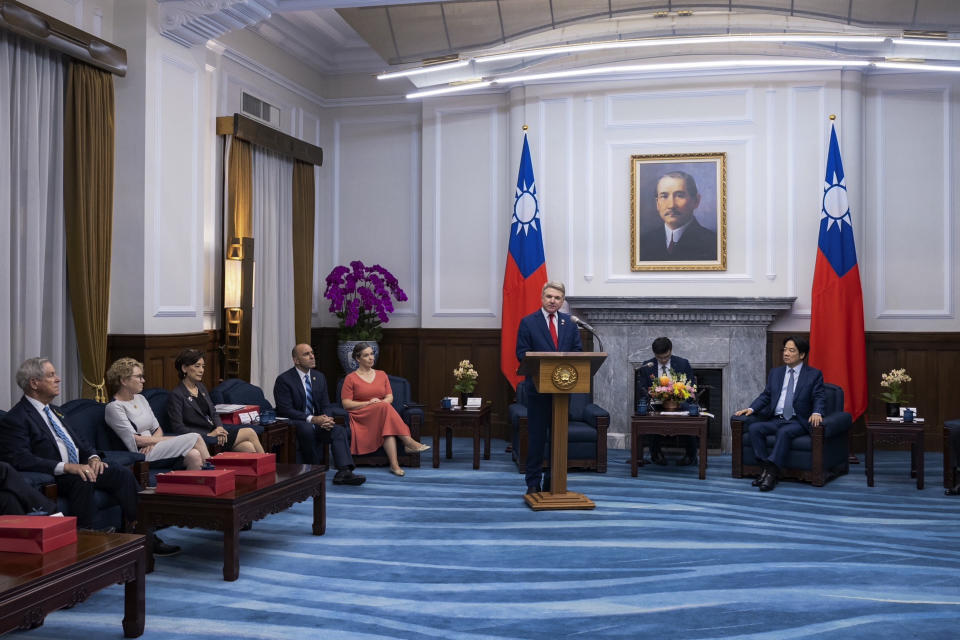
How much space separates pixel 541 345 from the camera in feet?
21.0

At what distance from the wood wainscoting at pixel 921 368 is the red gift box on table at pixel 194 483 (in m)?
6.37

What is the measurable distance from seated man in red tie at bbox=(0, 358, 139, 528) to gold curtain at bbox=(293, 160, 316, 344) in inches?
190

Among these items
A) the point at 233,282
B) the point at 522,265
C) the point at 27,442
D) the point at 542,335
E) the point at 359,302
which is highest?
the point at 522,265

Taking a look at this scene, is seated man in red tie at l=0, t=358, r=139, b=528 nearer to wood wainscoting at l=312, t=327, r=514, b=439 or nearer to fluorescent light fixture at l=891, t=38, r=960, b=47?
wood wainscoting at l=312, t=327, r=514, b=439

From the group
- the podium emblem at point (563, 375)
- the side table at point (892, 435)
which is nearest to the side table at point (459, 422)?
the podium emblem at point (563, 375)

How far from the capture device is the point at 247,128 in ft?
27.3

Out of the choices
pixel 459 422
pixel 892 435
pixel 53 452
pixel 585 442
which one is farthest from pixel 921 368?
pixel 53 452

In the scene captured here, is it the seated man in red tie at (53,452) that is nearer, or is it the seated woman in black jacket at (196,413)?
the seated man in red tie at (53,452)

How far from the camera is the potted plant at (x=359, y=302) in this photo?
32.0 feet

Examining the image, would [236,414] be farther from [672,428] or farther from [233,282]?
[672,428]

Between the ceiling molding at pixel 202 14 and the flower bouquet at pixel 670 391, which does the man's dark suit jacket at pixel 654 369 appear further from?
the ceiling molding at pixel 202 14

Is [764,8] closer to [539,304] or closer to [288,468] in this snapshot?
[539,304]

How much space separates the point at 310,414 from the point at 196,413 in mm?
1566

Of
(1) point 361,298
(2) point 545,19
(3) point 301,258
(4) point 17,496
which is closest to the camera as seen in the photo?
(4) point 17,496
